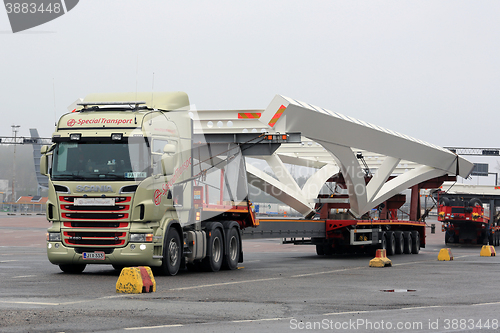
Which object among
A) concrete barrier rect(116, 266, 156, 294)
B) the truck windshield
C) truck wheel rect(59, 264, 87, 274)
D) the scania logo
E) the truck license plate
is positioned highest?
the truck windshield

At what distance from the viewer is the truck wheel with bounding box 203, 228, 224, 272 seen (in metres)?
16.0

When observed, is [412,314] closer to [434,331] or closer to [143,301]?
[434,331]

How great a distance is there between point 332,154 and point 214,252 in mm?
7263

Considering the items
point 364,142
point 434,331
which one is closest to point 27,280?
point 434,331

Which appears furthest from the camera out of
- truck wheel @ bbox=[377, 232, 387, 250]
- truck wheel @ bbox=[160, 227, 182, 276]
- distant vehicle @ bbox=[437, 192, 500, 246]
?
distant vehicle @ bbox=[437, 192, 500, 246]

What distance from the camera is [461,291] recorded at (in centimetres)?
1222

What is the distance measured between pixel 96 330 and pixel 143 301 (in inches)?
105

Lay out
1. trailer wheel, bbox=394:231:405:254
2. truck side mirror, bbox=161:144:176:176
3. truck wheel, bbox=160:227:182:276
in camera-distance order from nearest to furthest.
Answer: truck side mirror, bbox=161:144:176:176, truck wheel, bbox=160:227:182:276, trailer wheel, bbox=394:231:405:254

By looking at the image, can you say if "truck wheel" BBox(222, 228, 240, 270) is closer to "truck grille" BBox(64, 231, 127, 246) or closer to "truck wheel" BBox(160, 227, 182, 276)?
"truck wheel" BBox(160, 227, 182, 276)

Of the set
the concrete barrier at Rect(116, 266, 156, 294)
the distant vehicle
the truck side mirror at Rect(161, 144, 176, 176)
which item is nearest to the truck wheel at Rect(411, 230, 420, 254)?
the distant vehicle

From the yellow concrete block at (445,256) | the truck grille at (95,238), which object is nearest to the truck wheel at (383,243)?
the yellow concrete block at (445,256)

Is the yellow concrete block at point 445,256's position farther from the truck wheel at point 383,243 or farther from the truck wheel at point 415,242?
the truck wheel at point 415,242

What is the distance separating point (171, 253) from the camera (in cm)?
1463

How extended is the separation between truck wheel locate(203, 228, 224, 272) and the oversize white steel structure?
2.73m
